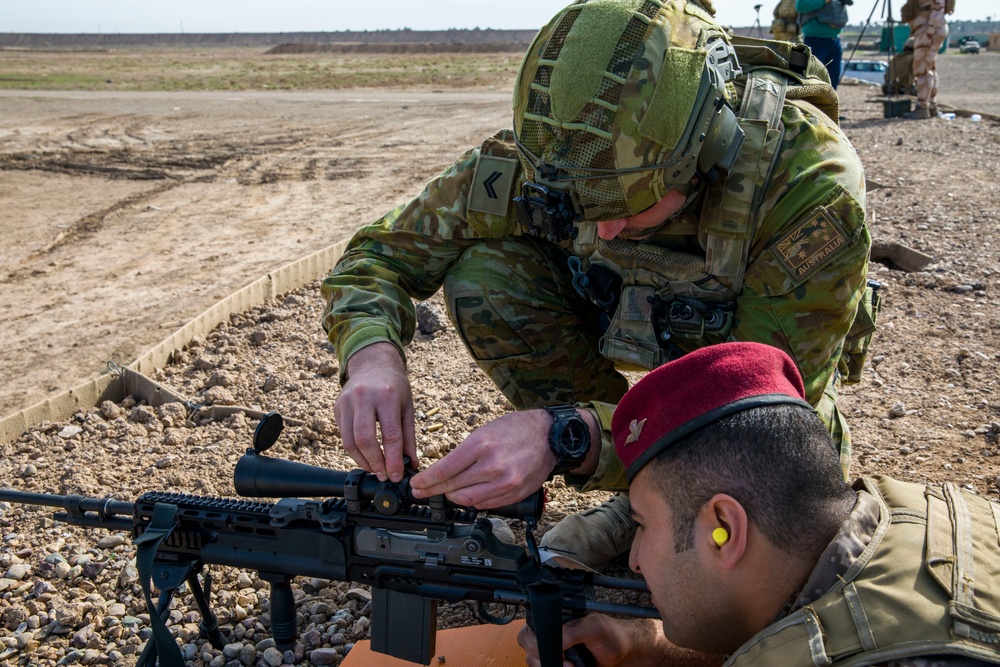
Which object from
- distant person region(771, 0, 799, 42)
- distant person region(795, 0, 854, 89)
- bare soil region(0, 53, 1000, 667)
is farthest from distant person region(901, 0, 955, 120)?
distant person region(771, 0, 799, 42)

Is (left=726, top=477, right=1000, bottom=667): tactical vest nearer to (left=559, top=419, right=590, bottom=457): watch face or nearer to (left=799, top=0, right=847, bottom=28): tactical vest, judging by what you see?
(left=559, top=419, right=590, bottom=457): watch face

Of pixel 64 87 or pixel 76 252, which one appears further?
pixel 64 87

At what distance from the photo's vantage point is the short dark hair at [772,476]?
1772mm

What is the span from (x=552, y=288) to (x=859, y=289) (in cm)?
117

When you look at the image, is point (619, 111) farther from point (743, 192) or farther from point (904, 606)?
point (904, 606)

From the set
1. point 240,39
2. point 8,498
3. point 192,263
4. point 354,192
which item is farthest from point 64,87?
point 240,39

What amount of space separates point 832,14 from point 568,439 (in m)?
10.9

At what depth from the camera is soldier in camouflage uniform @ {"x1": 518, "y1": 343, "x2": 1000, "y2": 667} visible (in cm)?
166

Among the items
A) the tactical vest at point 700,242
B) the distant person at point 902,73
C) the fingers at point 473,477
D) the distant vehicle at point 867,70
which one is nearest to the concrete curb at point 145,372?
the tactical vest at point 700,242

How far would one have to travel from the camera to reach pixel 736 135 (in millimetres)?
2654

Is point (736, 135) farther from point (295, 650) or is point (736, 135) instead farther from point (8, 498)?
point (8, 498)

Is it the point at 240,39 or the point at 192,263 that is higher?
the point at 240,39

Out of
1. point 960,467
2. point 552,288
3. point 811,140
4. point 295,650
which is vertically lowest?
point 295,650

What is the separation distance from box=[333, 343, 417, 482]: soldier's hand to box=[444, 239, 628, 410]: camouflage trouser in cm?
64
